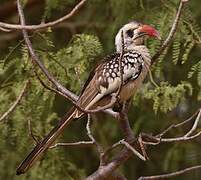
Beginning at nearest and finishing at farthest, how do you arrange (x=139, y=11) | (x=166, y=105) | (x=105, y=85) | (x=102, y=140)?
(x=105, y=85) < (x=166, y=105) < (x=139, y=11) < (x=102, y=140)

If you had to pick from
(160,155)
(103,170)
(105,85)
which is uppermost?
(105,85)

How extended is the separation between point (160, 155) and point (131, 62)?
2053 millimetres

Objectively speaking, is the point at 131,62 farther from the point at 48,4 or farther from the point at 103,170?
the point at 48,4

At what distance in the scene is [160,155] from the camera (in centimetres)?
548

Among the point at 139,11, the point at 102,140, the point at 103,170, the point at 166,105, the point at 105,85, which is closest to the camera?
the point at 103,170

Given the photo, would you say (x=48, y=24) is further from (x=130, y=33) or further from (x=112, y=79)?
(x=130, y=33)

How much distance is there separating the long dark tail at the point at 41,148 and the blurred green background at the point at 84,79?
29 cm

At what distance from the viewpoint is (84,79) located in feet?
14.6

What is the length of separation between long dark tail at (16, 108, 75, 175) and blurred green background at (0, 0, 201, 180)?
0.96ft

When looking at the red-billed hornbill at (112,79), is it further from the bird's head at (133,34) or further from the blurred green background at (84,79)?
the blurred green background at (84,79)

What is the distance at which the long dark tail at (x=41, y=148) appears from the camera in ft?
10.4

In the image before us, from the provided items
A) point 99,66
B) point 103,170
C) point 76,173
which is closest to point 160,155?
point 76,173

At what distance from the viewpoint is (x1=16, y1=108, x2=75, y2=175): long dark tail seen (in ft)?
10.4

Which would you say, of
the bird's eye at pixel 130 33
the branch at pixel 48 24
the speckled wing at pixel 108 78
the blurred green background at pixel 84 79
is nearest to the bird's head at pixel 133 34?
the bird's eye at pixel 130 33
